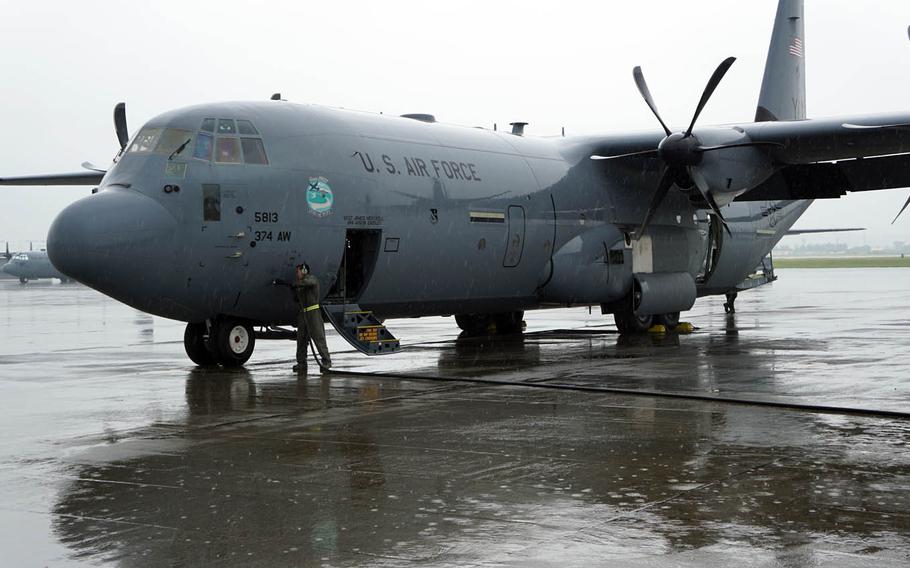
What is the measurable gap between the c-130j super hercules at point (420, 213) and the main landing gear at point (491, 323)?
77 mm

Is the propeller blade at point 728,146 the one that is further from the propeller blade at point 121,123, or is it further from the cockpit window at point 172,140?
the propeller blade at point 121,123

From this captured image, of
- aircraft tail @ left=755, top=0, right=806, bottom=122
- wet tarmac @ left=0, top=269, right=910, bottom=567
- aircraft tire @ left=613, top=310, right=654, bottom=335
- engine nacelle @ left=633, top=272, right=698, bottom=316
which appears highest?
aircraft tail @ left=755, top=0, right=806, bottom=122

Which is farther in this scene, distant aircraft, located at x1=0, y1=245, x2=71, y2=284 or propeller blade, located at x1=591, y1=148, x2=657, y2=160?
distant aircraft, located at x1=0, y1=245, x2=71, y2=284

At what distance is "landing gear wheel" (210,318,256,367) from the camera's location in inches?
613

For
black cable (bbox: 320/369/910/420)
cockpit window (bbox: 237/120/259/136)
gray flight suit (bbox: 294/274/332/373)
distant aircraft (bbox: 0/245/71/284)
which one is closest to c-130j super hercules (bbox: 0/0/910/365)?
cockpit window (bbox: 237/120/259/136)

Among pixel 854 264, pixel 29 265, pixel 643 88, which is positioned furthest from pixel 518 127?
pixel 854 264

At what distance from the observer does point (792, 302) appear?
35.3 meters

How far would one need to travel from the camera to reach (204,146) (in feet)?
48.5

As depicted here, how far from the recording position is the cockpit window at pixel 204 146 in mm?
14703

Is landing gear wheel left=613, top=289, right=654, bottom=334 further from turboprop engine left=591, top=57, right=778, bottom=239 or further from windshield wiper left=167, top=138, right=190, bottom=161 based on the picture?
windshield wiper left=167, top=138, right=190, bottom=161

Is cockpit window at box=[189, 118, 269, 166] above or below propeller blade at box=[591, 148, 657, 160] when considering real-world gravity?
below

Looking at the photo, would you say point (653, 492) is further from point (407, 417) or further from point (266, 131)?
point (266, 131)

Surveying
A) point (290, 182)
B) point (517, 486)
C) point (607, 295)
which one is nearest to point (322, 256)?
point (290, 182)

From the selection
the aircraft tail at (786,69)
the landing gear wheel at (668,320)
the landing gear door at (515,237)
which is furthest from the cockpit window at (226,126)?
the aircraft tail at (786,69)
